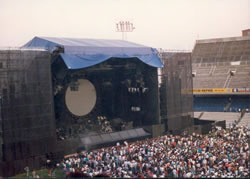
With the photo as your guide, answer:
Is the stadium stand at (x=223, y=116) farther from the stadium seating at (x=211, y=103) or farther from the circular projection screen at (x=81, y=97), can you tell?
the circular projection screen at (x=81, y=97)

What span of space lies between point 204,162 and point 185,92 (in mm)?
13162

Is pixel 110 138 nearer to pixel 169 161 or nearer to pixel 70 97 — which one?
pixel 70 97

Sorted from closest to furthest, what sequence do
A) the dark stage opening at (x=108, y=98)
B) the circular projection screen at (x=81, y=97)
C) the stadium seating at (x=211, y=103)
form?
1. the dark stage opening at (x=108, y=98)
2. the circular projection screen at (x=81, y=97)
3. the stadium seating at (x=211, y=103)

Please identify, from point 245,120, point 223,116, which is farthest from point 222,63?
point 245,120

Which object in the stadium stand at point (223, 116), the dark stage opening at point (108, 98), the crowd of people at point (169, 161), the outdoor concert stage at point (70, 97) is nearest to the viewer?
the crowd of people at point (169, 161)

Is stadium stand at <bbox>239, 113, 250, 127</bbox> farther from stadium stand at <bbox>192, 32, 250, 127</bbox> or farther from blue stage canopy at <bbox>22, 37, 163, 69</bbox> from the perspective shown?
blue stage canopy at <bbox>22, 37, 163, 69</bbox>

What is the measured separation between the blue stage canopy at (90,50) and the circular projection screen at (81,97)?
9.58 ft

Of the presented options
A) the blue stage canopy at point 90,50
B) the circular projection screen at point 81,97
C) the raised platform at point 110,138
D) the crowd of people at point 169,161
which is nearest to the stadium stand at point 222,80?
the raised platform at point 110,138

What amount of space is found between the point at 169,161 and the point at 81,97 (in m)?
11.3

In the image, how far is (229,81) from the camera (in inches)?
1531

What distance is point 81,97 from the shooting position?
28.3 meters

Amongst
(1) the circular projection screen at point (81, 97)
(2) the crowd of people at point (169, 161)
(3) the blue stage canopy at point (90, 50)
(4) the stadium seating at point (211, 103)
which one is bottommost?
(2) the crowd of people at point (169, 161)

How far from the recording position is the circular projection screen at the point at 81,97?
89.6 feet

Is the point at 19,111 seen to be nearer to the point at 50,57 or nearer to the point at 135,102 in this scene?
the point at 50,57
